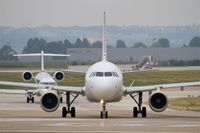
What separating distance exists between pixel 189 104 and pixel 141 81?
177 feet

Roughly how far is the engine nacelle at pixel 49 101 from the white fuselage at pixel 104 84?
5.67 feet

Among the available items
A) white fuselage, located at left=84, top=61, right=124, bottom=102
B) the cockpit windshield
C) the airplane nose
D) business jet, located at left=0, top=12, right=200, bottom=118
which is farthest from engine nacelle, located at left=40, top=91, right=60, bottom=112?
the airplane nose

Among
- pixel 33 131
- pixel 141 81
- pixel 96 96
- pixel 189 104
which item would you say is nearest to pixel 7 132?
pixel 33 131

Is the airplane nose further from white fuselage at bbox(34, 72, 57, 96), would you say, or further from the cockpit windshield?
white fuselage at bbox(34, 72, 57, 96)

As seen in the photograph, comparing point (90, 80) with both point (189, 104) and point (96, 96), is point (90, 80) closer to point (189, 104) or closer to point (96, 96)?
point (96, 96)

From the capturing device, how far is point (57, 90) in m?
48.4

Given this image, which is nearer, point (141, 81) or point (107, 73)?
point (107, 73)

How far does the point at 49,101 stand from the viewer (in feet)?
156

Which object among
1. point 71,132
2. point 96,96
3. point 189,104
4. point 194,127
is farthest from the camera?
point 189,104

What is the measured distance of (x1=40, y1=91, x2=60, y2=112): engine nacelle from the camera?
4738cm

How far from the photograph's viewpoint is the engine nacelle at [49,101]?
155 ft

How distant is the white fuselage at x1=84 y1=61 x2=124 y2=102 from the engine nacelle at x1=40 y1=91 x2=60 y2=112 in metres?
1.73

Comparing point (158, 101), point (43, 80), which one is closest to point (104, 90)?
point (158, 101)

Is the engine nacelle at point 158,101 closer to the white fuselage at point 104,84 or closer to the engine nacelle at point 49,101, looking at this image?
the white fuselage at point 104,84
